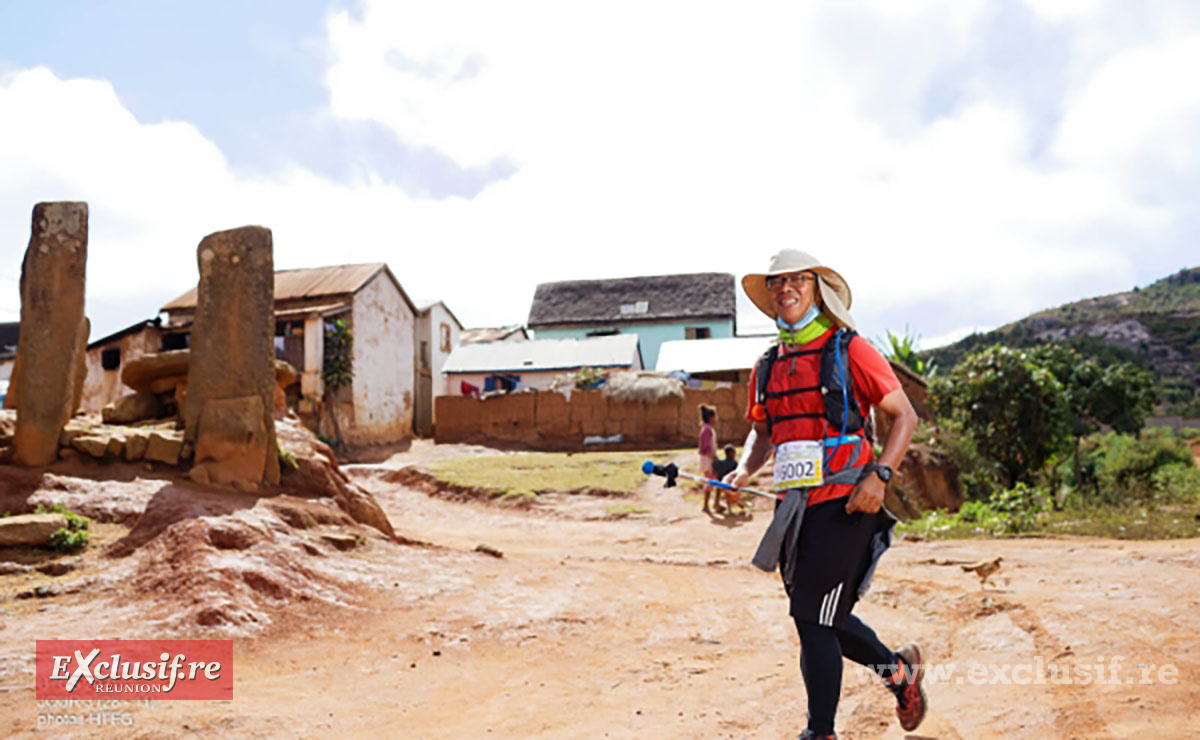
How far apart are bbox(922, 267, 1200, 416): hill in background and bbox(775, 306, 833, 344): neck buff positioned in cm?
4442

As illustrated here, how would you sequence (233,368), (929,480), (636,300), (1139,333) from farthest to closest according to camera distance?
(1139,333)
(636,300)
(929,480)
(233,368)

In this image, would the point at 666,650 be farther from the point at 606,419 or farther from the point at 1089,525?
the point at 606,419

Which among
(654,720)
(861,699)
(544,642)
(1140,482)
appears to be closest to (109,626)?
(544,642)

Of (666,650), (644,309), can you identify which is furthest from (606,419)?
(644,309)

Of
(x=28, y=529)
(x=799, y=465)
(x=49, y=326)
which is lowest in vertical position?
(x=28, y=529)

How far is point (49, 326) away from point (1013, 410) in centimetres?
1524

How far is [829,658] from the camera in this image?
3154mm

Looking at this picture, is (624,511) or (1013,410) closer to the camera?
(624,511)

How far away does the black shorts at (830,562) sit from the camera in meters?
3.19

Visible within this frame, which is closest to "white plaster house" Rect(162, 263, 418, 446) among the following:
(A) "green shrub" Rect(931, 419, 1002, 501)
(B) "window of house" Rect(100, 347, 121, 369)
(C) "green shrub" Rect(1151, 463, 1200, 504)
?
(B) "window of house" Rect(100, 347, 121, 369)

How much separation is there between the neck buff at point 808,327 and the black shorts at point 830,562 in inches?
27.3

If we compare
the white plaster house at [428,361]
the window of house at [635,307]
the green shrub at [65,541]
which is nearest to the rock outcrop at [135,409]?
the green shrub at [65,541]

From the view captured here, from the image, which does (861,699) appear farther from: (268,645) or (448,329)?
(448,329)

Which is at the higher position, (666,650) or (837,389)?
(837,389)
